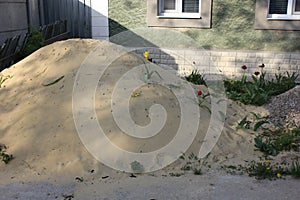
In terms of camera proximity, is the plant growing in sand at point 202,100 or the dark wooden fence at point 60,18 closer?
the plant growing in sand at point 202,100

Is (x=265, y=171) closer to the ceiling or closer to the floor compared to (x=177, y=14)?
closer to the floor

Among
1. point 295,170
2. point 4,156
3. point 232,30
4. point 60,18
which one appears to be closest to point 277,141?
point 295,170

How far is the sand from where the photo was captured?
414 centimetres

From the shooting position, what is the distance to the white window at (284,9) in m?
8.98

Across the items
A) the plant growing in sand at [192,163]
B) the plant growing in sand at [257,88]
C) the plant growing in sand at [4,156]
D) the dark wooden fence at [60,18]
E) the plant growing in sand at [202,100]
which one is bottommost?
the plant growing in sand at [192,163]

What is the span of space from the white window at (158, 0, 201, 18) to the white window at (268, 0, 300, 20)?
1.72 metres

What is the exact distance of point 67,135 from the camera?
4754mm

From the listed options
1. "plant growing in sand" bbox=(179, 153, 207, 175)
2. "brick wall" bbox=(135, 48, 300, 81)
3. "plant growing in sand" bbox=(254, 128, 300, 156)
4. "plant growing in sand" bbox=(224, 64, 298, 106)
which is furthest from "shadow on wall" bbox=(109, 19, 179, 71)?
"plant growing in sand" bbox=(179, 153, 207, 175)

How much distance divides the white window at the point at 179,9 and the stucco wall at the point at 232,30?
375 millimetres

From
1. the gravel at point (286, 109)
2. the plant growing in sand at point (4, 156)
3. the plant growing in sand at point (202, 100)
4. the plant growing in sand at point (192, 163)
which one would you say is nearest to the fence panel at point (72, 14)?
the plant growing in sand at point (202, 100)

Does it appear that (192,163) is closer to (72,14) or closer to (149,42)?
(149,42)

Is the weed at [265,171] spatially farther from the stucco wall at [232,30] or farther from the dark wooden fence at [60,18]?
the dark wooden fence at [60,18]

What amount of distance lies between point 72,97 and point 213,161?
2.04m

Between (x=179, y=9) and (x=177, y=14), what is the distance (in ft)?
0.43
